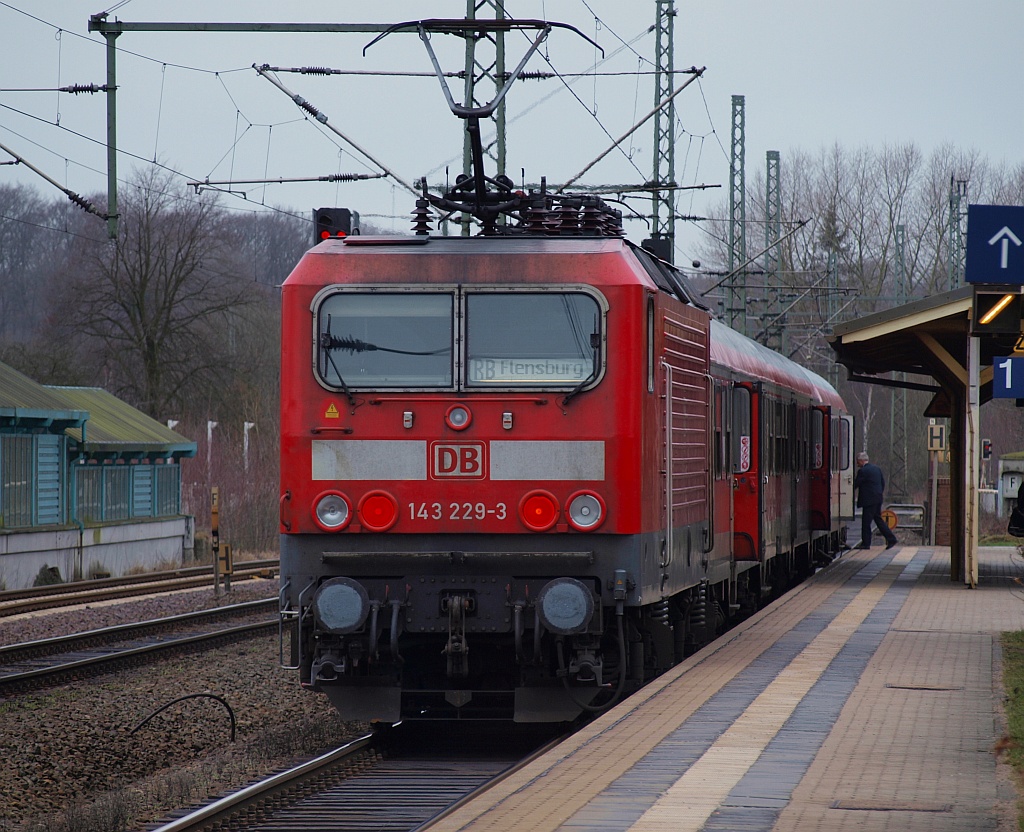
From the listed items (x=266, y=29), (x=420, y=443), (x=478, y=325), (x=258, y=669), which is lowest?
(x=258, y=669)

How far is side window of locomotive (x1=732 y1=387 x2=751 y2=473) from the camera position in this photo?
1348 centimetres

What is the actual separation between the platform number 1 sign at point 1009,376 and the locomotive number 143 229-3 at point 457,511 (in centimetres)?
490

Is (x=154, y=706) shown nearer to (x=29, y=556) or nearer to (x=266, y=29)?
(x=266, y=29)

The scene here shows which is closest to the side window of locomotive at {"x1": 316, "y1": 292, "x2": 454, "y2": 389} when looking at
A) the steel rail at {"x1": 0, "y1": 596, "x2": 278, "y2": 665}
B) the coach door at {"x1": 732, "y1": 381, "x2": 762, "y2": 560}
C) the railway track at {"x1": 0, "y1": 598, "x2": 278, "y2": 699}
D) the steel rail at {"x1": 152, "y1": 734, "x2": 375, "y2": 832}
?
the steel rail at {"x1": 152, "y1": 734, "x2": 375, "y2": 832}

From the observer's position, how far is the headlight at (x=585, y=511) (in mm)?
8750

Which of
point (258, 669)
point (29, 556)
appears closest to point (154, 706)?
point (258, 669)

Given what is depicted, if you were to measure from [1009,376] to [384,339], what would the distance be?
548 cm

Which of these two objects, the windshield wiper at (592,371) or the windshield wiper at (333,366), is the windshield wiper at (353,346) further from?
the windshield wiper at (592,371)

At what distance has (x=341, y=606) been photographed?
8641 mm

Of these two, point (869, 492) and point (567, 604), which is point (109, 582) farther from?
point (567, 604)

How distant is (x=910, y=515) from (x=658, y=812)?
126 feet

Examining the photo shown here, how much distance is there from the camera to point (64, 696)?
12.3 m

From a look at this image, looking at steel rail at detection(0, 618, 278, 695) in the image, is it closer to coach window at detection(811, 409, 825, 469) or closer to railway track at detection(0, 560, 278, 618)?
railway track at detection(0, 560, 278, 618)

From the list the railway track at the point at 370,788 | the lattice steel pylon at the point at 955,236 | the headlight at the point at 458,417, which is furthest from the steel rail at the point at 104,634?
the lattice steel pylon at the point at 955,236
